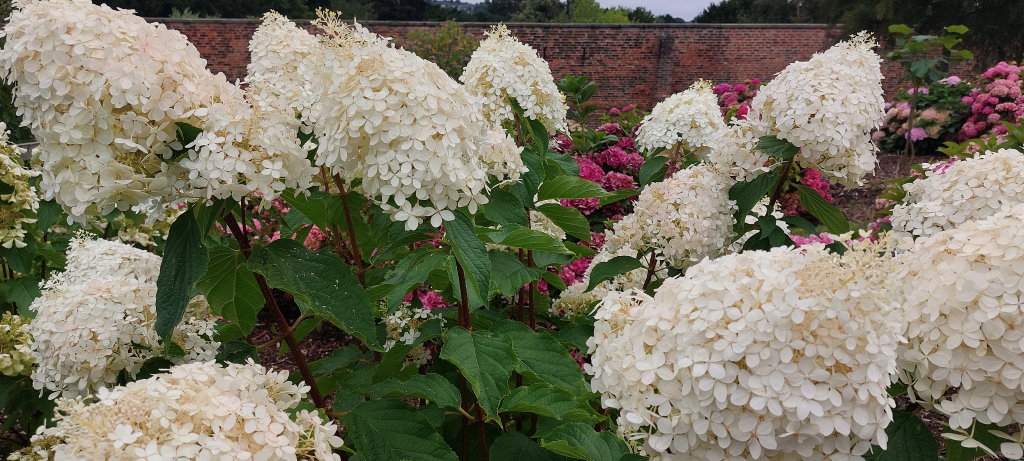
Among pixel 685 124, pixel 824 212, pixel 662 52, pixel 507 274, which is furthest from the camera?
pixel 662 52

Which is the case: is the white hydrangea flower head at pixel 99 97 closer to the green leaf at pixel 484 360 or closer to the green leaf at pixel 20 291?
the green leaf at pixel 484 360

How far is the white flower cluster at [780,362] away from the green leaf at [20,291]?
244 centimetres

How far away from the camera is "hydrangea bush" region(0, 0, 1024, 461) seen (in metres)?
0.82

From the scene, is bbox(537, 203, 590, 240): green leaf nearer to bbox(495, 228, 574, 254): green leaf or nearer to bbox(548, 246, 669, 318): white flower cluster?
bbox(548, 246, 669, 318): white flower cluster

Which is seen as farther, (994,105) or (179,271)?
(994,105)

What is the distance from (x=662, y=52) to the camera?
1497 centimetres

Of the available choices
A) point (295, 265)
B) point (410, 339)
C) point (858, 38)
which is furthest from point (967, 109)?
point (295, 265)

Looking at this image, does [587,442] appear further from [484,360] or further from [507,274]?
[507,274]

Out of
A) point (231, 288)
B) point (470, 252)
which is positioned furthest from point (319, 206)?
point (470, 252)

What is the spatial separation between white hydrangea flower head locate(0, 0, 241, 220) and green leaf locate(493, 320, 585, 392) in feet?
2.57

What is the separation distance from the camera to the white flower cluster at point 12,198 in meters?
2.32

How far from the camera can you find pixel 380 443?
129cm

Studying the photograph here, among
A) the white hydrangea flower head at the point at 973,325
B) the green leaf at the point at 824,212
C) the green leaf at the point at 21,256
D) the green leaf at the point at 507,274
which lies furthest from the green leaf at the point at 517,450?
the green leaf at the point at 21,256

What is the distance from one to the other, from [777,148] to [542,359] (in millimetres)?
861
